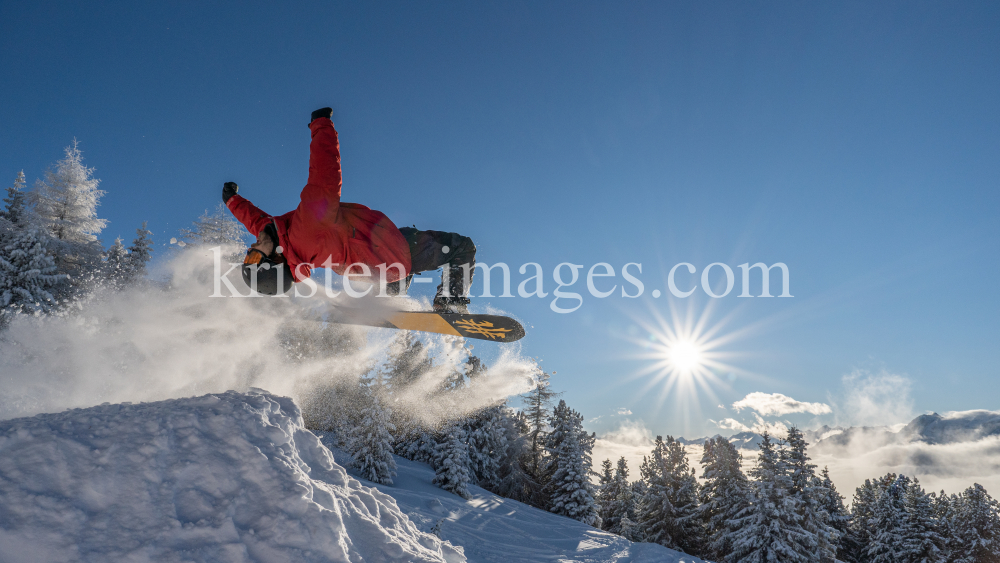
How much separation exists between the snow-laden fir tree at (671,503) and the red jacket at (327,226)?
25.1 m

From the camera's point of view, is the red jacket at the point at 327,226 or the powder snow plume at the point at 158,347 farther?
the powder snow plume at the point at 158,347

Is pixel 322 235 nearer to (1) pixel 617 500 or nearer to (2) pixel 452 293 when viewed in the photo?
(2) pixel 452 293

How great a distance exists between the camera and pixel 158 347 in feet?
25.6

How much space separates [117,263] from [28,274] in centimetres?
523

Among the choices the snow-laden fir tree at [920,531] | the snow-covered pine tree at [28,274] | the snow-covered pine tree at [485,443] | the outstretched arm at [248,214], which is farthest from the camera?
the snow-covered pine tree at [485,443]

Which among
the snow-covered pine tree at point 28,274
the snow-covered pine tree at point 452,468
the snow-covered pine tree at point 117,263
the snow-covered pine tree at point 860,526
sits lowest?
the snow-covered pine tree at point 860,526

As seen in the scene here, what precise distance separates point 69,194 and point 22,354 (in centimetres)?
1796

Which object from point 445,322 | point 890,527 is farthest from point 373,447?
point 890,527

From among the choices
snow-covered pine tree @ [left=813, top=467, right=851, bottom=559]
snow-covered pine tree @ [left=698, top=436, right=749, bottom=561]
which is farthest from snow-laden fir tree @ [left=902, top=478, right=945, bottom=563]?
snow-covered pine tree @ [left=698, top=436, right=749, bottom=561]

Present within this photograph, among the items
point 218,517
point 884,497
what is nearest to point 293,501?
point 218,517

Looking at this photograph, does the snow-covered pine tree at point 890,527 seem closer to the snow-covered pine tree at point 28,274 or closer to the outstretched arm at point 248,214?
the outstretched arm at point 248,214

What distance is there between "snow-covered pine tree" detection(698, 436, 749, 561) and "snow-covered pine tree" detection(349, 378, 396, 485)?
17029 millimetres

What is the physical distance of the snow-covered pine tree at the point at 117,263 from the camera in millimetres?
19661

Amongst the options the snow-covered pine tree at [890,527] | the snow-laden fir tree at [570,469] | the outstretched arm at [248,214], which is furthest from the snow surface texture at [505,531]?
the snow-covered pine tree at [890,527]
